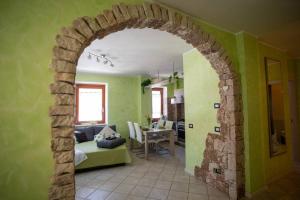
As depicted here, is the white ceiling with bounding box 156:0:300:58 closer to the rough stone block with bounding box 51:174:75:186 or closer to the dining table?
the rough stone block with bounding box 51:174:75:186

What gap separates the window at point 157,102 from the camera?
7520 millimetres

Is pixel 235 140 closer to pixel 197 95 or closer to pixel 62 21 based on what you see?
pixel 197 95

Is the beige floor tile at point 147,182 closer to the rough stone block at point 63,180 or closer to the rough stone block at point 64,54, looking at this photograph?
the rough stone block at point 63,180

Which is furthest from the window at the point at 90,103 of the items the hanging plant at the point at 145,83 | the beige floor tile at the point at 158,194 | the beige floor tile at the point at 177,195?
the beige floor tile at the point at 177,195

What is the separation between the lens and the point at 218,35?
8.16ft

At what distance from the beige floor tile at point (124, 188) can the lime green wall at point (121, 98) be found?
301 centimetres

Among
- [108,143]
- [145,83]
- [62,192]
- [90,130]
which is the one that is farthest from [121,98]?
[62,192]

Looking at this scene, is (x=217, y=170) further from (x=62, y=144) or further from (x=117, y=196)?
(x=62, y=144)

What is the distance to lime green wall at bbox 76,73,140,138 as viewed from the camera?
588cm

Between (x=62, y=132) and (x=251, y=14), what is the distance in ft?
8.47

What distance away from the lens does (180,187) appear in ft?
9.68

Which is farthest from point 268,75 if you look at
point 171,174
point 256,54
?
point 171,174

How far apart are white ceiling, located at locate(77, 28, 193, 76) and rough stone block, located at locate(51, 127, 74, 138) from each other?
1858 mm

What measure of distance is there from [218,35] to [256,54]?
92 centimetres
